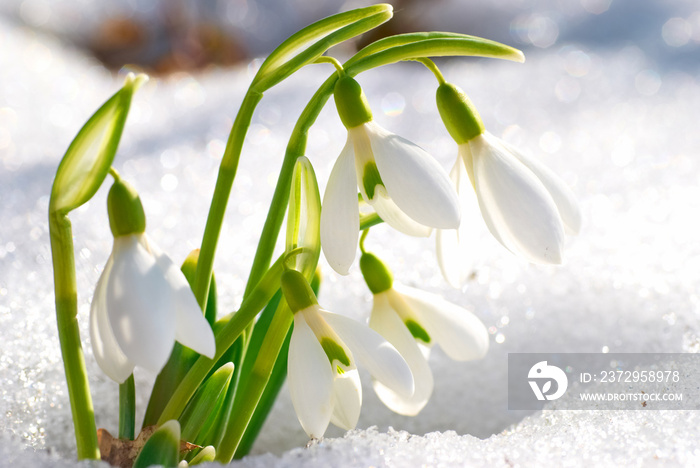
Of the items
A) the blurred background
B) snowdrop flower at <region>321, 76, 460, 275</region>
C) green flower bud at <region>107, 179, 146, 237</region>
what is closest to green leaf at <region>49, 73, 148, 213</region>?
green flower bud at <region>107, 179, 146, 237</region>

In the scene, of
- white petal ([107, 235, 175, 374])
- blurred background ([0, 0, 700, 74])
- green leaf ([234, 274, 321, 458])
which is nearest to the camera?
white petal ([107, 235, 175, 374])

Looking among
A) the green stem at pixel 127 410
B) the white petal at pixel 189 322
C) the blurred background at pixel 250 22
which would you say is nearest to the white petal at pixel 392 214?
the white petal at pixel 189 322

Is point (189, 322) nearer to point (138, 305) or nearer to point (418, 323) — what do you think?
point (138, 305)

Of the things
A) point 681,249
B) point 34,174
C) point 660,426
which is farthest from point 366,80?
point 660,426

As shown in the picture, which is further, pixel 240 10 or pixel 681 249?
pixel 240 10

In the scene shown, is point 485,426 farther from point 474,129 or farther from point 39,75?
point 39,75

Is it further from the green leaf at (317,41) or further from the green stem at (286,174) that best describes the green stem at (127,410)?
the green leaf at (317,41)

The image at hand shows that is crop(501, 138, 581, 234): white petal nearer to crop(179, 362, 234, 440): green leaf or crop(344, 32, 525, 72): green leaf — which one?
crop(344, 32, 525, 72): green leaf
